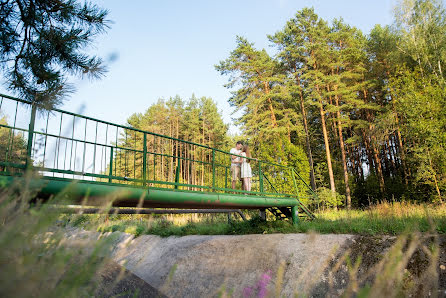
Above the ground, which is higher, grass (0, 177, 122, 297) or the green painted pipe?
the green painted pipe

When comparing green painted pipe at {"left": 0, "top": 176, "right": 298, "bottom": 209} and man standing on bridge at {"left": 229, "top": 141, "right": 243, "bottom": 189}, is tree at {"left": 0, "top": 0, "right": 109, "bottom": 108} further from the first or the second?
man standing on bridge at {"left": 229, "top": 141, "right": 243, "bottom": 189}

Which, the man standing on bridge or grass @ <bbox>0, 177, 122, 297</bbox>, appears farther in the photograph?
the man standing on bridge

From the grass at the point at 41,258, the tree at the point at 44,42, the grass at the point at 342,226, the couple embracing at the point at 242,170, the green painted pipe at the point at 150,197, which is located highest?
the tree at the point at 44,42

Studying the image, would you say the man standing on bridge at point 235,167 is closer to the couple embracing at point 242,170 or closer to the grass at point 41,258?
the couple embracing at point 242,170

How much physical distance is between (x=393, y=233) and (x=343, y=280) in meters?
2.21

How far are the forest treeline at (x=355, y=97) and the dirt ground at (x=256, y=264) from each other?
11814 mm

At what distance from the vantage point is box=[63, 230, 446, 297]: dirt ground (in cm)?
568

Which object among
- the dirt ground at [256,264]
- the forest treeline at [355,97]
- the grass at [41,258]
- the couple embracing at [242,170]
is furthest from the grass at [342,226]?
the forest treeline at [355,97]

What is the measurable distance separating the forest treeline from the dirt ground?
1181cm

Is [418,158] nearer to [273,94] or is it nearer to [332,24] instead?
[273,94]

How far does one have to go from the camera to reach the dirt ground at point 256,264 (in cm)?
568

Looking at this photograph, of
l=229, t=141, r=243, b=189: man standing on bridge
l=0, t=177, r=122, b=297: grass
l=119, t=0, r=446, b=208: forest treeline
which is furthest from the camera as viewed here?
l=119, t=0, r=446, b=208: forest treeline

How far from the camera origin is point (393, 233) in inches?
280

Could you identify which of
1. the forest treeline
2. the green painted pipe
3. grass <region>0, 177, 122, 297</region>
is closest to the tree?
the green painted pipe
